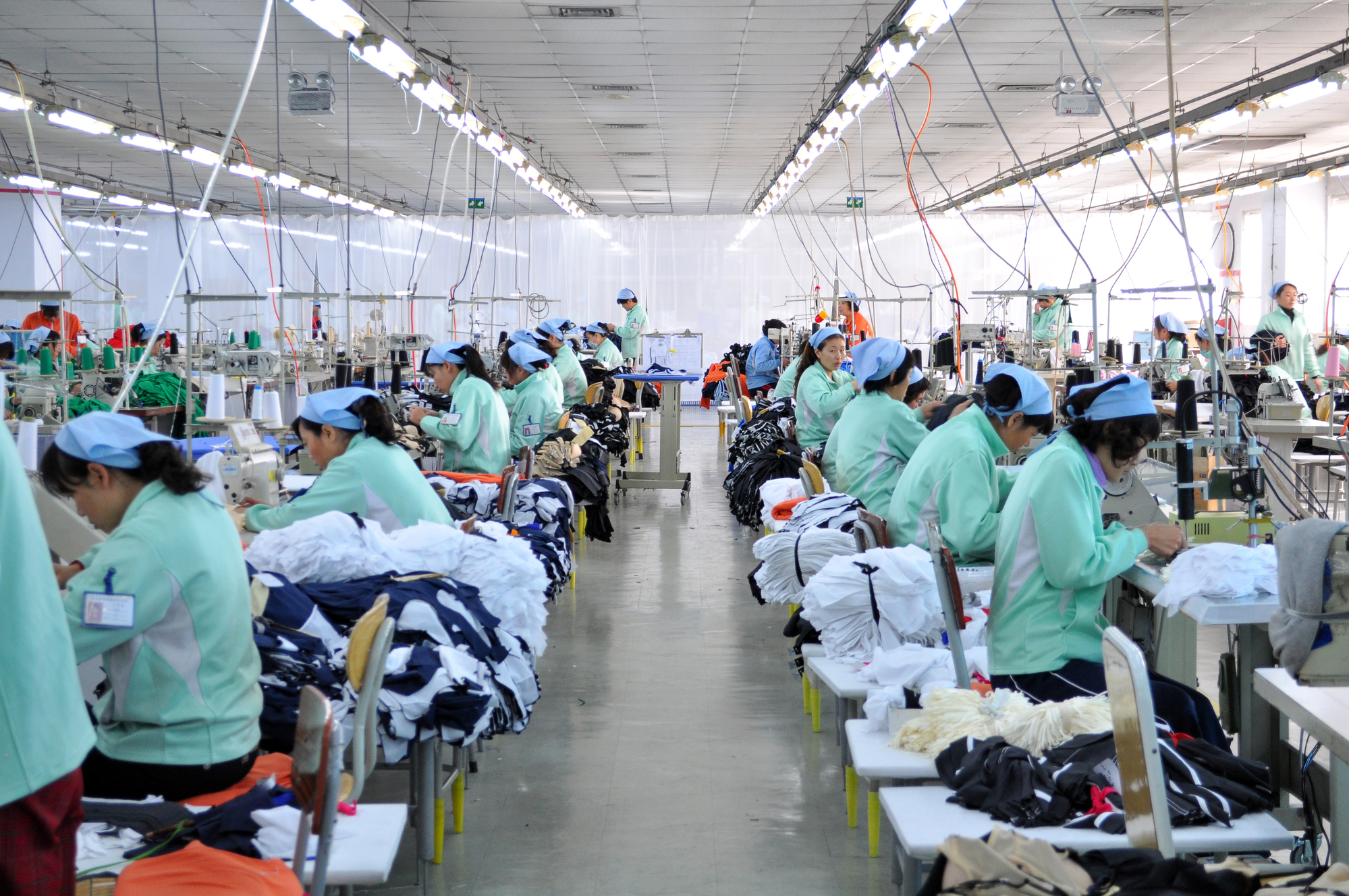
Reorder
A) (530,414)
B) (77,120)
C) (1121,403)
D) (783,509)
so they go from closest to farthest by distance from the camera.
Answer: (1121,403), (783,509), (530,414), (77,120)

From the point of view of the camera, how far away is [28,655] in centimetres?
125

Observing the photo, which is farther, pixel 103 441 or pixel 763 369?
pixel 763 369

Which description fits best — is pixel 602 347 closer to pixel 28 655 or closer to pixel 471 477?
pixel 471 477

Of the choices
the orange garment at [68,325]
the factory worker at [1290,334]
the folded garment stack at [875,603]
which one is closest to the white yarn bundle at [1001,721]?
the folded garment stack at [875,603]

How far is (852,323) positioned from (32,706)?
8.58m

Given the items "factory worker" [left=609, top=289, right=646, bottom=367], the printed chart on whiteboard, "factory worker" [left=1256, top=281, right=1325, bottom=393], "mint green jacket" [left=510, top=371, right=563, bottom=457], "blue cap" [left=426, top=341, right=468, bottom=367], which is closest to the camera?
"blue cap" [left=426, top=341, right=468, bottom=367]

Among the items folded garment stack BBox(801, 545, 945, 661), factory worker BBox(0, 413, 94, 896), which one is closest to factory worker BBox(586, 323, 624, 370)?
folded garment stack BBox(801, 545, 945, 661)

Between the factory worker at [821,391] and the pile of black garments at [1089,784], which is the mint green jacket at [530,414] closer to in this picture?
the factory worker at [821,391]

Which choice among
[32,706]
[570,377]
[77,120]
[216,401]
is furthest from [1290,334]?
[32,706]

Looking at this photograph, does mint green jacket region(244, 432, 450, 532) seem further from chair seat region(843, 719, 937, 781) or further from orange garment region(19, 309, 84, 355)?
orange garment region(19, 309, 84, 355)

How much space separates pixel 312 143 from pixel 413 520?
1045 cm

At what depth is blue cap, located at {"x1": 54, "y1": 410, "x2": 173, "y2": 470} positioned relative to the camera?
210cm

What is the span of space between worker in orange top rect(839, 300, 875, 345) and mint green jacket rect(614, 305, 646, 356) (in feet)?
11.4

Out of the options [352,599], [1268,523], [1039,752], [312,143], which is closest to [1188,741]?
[1039,752]
